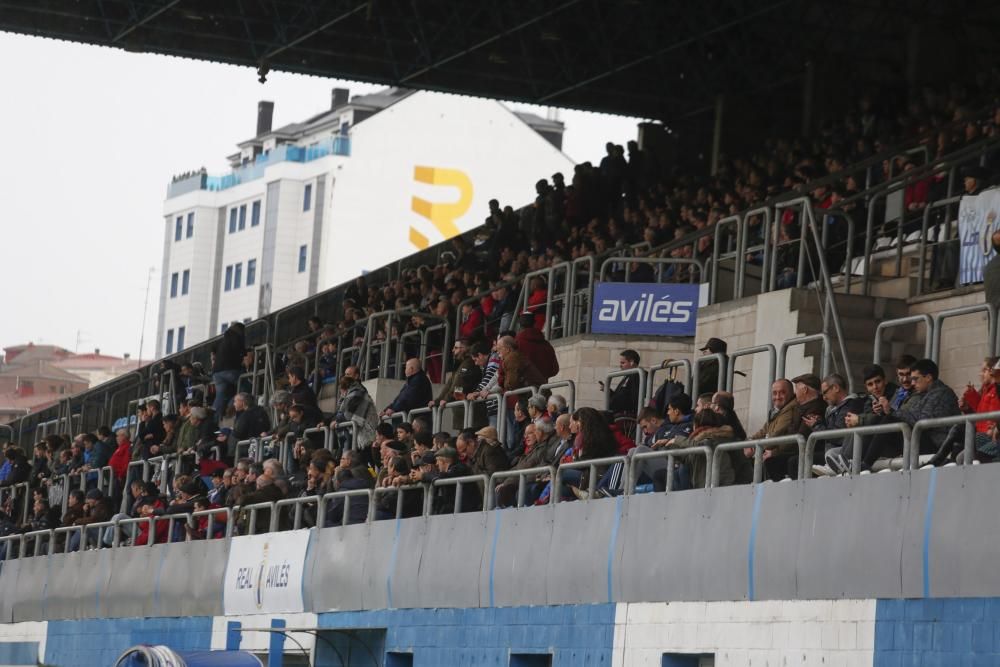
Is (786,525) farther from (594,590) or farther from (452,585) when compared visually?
(452,585)

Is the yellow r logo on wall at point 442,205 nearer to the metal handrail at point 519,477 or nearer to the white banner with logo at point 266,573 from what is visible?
the white banner with logo at point 266,573

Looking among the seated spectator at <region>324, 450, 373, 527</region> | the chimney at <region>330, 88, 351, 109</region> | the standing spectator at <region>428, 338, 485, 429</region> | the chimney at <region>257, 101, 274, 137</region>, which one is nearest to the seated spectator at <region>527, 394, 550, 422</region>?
the seated spectator at <region>324, 450, 373, 527</region>

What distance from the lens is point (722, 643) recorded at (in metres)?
13.5

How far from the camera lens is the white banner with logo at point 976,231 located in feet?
53.9

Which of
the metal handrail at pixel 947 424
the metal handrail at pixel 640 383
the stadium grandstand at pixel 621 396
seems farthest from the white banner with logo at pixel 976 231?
the metal handrail at pixel 947 424

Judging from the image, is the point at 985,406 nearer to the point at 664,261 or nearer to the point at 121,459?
the point at 664,261

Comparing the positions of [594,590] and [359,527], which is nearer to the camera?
[594,590]

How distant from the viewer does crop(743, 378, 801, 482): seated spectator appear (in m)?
13.7

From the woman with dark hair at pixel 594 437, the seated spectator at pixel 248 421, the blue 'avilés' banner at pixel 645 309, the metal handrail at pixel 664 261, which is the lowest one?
the woman with dark hair at pixel 594 437

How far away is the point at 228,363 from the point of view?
28.5 metres

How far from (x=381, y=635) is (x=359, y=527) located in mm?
1194

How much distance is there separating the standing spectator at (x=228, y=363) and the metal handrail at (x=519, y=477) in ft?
39.1

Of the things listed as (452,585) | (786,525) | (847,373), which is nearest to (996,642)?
(786,525)

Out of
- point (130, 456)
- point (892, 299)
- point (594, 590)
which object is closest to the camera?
point (594, 590)
